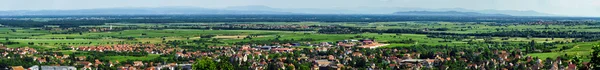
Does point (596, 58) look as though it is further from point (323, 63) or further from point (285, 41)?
point (285, 41)

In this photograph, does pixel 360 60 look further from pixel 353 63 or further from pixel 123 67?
pixel 123 67

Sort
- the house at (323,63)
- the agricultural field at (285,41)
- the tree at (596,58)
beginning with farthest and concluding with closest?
the agricultural field at (285,41), the house at (323,63), the tree at (596,58)

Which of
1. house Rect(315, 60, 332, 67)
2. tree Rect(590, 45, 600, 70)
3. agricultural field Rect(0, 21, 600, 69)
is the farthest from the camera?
agricultural field Rect(0, 21, 600, 69)

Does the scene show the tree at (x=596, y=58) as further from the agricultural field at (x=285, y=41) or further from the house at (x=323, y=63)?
the house at (x=323, y=63)

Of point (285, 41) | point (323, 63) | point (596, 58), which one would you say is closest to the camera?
point (596, 58)

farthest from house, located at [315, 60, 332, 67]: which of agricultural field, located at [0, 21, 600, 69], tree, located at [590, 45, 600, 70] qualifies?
tree, located at [590, 45, 600, 70]

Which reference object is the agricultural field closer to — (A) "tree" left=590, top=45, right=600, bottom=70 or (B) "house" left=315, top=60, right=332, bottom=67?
(B) "house" left=315, top=60, right=332, bottom=67

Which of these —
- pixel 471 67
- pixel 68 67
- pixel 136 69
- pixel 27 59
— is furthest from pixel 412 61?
pixel 27 59

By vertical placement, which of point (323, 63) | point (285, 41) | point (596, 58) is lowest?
point (285, 41)

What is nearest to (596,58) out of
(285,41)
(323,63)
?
(323,63)

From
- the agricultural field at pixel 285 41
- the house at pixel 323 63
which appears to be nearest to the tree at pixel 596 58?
the agricultural field at pixel 285 41

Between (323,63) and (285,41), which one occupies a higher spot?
(323,63)
